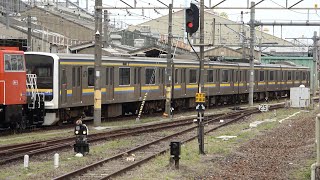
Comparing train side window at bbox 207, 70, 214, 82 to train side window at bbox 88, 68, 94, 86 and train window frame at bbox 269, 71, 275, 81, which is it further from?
train side window at bbox 88, 68, 94, 86

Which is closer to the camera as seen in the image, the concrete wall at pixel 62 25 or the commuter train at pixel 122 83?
the commuter train at pixel 122 83

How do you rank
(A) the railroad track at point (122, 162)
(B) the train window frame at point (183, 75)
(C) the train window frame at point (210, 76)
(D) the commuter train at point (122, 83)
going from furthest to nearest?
(C) the train window frame at point (210, 76)
(B) the train window frame at point (183, 75)
(D) the commuter train at point (122, 83)
(A) the railroad track at point (122, 162)

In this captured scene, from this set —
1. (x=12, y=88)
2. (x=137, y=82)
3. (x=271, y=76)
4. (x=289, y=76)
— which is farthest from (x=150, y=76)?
(x=289, y=76)

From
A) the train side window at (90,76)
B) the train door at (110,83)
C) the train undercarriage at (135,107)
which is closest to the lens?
the train undercarriage at (135,107)

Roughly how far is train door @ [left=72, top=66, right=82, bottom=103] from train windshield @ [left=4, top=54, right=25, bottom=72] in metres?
3.89

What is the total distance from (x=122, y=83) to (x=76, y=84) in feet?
14.2

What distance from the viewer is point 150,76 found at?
32.2 meters

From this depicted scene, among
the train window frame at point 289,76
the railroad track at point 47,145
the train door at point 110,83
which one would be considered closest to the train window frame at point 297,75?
the train window frame at point 289,76

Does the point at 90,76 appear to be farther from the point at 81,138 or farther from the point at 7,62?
the point at 81,138

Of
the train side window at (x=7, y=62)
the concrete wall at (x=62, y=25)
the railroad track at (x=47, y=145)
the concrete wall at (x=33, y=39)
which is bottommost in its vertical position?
the railroad track at (x=47, y=145)

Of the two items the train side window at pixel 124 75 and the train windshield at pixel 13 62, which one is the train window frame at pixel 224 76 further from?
the train windshield at pixel 13 62

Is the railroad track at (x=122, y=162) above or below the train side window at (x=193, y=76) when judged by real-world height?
below

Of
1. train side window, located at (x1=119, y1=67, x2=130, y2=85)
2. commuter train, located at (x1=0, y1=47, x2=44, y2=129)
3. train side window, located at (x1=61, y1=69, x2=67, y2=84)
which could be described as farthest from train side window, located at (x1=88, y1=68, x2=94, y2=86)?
commuter train, located at (x1=0, y1=47, x2=44, y2=129)

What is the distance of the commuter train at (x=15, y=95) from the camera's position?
66.7 ft
